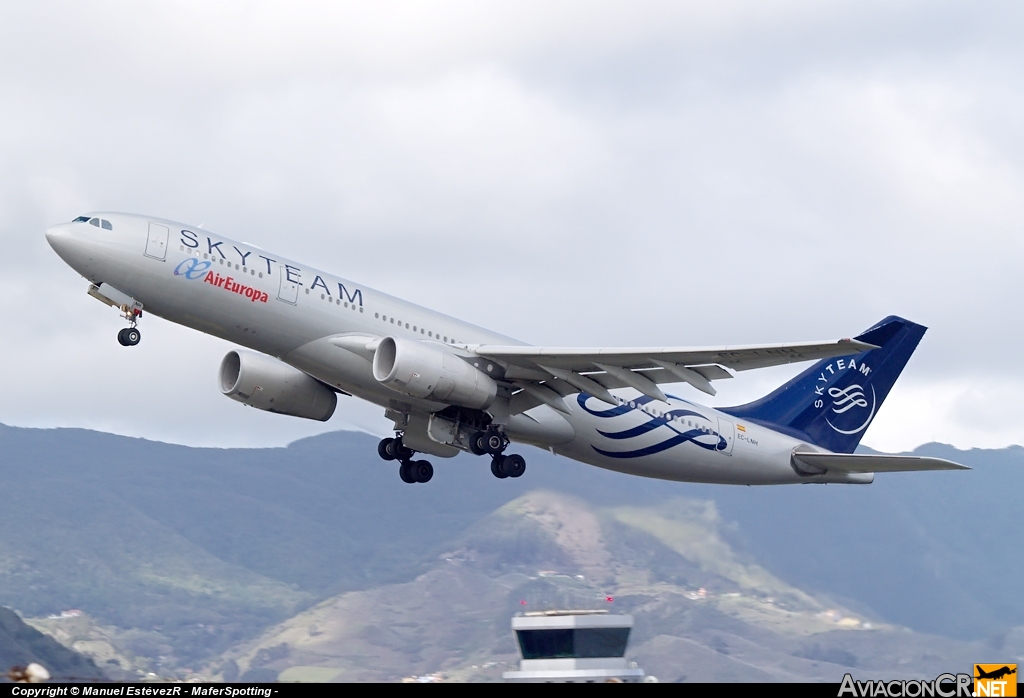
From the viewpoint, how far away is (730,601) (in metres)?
45.1

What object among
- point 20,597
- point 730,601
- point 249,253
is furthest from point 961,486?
point 20,597

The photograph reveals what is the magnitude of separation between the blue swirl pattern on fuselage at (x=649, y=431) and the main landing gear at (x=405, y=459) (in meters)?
5.30

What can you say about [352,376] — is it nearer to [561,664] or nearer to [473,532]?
[561,664]

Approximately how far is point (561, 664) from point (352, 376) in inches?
358

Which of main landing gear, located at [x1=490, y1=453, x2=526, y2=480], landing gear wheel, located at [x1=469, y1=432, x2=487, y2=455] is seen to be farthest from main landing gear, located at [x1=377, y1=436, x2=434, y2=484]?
landing gear wheel, located at [x1=469, y1=432, x2=487, y2=455]

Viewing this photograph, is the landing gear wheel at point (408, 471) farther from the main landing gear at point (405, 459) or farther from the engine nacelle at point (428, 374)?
the engine nacelle at point (428, 374)

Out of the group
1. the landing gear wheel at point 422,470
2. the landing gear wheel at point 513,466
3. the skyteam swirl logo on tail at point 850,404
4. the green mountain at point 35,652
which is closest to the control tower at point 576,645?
the landing gear wheel at point 513,466

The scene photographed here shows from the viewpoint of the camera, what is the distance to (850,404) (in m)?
39.7

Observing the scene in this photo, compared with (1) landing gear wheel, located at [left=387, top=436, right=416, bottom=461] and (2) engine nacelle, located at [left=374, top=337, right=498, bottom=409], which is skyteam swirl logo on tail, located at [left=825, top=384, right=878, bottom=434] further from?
(2) engine nacelle, located at [left=374, top=337, right=498, bottom=409]

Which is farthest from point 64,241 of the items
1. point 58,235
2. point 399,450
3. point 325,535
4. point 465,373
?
point 325,535

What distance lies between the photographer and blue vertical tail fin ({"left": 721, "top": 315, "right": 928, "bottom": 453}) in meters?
39.0

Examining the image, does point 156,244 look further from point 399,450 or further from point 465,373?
point 399,450

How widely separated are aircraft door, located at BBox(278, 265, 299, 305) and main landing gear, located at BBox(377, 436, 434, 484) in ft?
24.3

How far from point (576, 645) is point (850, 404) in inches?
452
